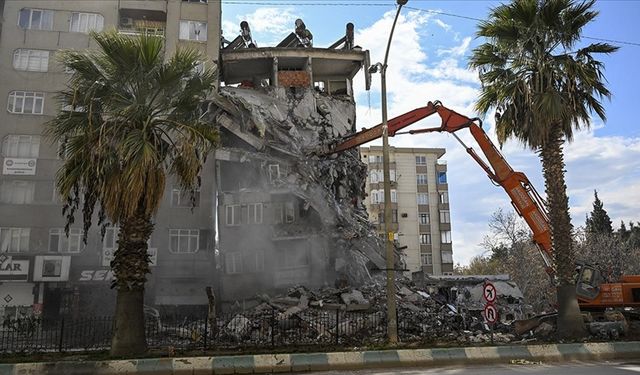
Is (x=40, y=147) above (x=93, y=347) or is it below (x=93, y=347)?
above

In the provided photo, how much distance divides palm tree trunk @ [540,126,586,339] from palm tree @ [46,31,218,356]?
1137 cm

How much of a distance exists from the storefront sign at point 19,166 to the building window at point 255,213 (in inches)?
513

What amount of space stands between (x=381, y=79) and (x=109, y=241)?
20356 mm

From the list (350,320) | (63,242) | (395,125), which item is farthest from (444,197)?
(350,320)

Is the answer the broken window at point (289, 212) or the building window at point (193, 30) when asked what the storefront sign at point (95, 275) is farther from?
the building window at point (193, 30)

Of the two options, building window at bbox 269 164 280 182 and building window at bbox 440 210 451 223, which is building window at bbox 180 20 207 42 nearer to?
building window at bbox 269 164 280 182

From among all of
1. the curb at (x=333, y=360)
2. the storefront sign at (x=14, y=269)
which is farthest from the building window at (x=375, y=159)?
the curb at (x=333, y=360)

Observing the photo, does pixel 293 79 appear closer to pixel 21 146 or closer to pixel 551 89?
pixel 21 146

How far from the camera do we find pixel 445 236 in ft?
219

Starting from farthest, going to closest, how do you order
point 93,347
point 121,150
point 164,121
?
point 93,347 < point 164,121 < point 121,150

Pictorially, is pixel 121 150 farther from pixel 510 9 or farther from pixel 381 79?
pixel 510 9

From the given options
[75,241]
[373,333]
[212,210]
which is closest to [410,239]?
[212,210]

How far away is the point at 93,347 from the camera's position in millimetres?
16016

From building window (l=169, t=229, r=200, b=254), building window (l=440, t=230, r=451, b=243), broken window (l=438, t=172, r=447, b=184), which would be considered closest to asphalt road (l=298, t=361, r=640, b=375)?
building window (l=169, t=229, r=200, b=254)
